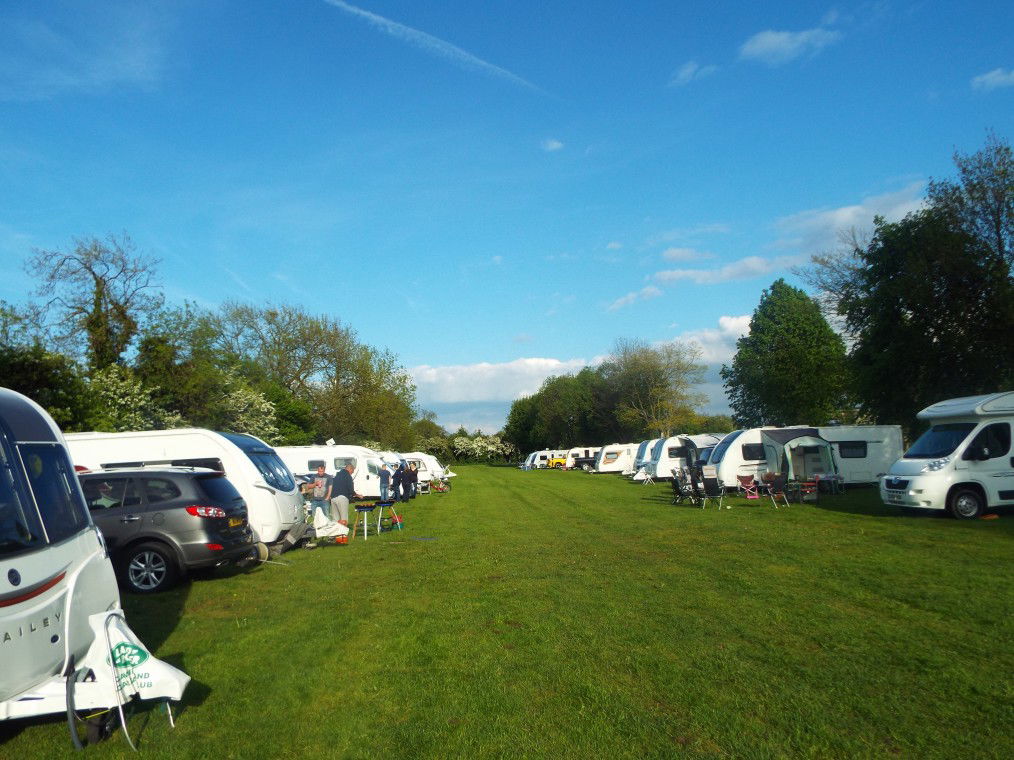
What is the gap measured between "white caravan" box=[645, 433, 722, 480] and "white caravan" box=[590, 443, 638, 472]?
13.4 m

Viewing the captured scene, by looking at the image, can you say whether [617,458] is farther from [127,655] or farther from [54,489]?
[127,655]

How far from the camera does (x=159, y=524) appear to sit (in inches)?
420

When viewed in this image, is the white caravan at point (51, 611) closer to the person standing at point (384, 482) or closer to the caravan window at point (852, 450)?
the person standing at point (384, 482)

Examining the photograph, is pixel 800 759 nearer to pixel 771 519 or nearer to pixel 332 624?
pixel 332 624

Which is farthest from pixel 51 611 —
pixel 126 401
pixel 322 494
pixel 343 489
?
pixel 126 401

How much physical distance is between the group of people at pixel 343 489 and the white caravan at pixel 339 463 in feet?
1.49

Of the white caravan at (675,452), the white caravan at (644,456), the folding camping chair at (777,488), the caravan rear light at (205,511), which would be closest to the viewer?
the caravan rear light at (205,511)

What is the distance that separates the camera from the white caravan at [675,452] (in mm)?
36000

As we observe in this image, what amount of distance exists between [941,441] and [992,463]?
1145 millimetres

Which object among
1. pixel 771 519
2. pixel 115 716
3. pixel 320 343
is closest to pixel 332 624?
pixel 115 716

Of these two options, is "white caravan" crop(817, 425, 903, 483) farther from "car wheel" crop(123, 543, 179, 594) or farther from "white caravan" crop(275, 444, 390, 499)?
"car wheel" crop(123, 543, 179, 594)

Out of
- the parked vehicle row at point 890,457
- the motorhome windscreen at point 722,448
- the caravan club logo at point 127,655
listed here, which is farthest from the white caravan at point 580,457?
the caravan club logo at point 127,655

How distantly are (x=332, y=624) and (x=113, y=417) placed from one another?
79.1ft

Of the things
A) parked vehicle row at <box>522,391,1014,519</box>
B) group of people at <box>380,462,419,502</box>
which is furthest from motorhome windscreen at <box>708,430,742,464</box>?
group of people at <box>380,462,419,502</box>
